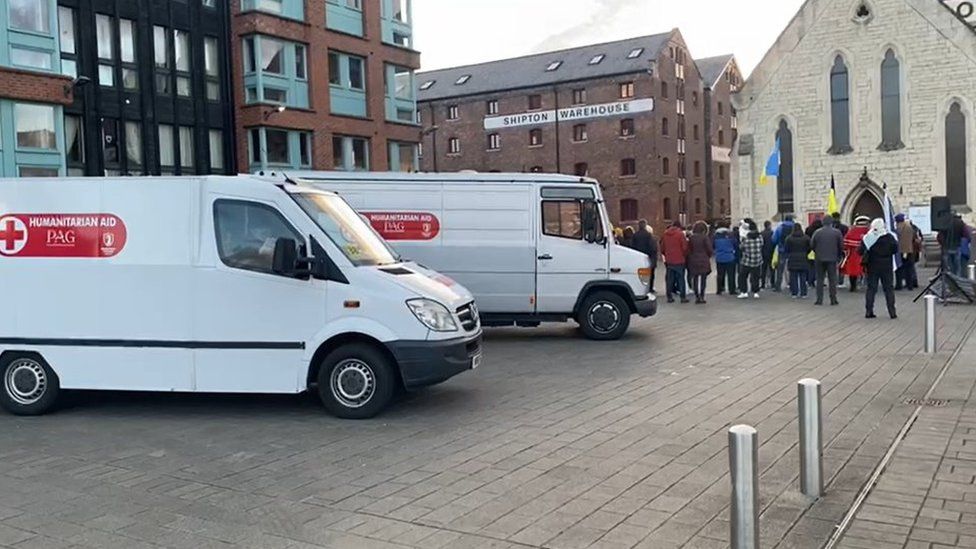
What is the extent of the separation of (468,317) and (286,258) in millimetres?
1935

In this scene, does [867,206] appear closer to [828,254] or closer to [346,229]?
[828,254]

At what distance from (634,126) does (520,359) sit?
46950 mm

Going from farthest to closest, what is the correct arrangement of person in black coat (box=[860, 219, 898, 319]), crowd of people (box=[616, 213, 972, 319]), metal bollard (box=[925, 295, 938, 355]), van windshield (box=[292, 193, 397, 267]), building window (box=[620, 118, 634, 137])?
building window (box=[620, 118, 634, 137]) → crowd of people (box=[616, 213, 972, 319]) → person in black coat (box=[860, 219, 898, 319]) → metal bollard (box=[925, 295, 938, 355]) → van windshield (box=[292, 193, 397, 267])

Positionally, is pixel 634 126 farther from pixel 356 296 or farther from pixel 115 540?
pixel 115 540

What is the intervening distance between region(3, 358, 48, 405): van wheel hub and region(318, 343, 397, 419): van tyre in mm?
2919

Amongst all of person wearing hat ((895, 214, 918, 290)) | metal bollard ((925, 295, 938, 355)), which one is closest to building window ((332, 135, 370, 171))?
person wearing hat ((895, 214, 918, 290))

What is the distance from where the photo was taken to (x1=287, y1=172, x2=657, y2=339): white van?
1354 centimetres

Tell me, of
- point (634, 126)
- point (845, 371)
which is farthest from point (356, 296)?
point (634, 126)

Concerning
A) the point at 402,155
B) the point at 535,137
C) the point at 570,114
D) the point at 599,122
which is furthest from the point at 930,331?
→ the point at 535,137

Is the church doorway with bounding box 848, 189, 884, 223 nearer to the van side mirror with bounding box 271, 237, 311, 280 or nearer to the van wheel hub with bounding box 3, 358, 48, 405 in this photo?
the van side mirror with bounding box 271, 237, 311, 280

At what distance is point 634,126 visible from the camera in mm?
56656

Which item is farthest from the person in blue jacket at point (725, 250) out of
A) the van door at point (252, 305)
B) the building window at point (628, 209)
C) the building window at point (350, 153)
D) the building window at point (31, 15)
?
the building window at point (628, 209)

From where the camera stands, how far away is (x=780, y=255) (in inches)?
858

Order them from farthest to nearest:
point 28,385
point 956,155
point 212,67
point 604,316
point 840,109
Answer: point 840,109 → point 956,155 → point 212,67 → point 604,316 → point 28,385
